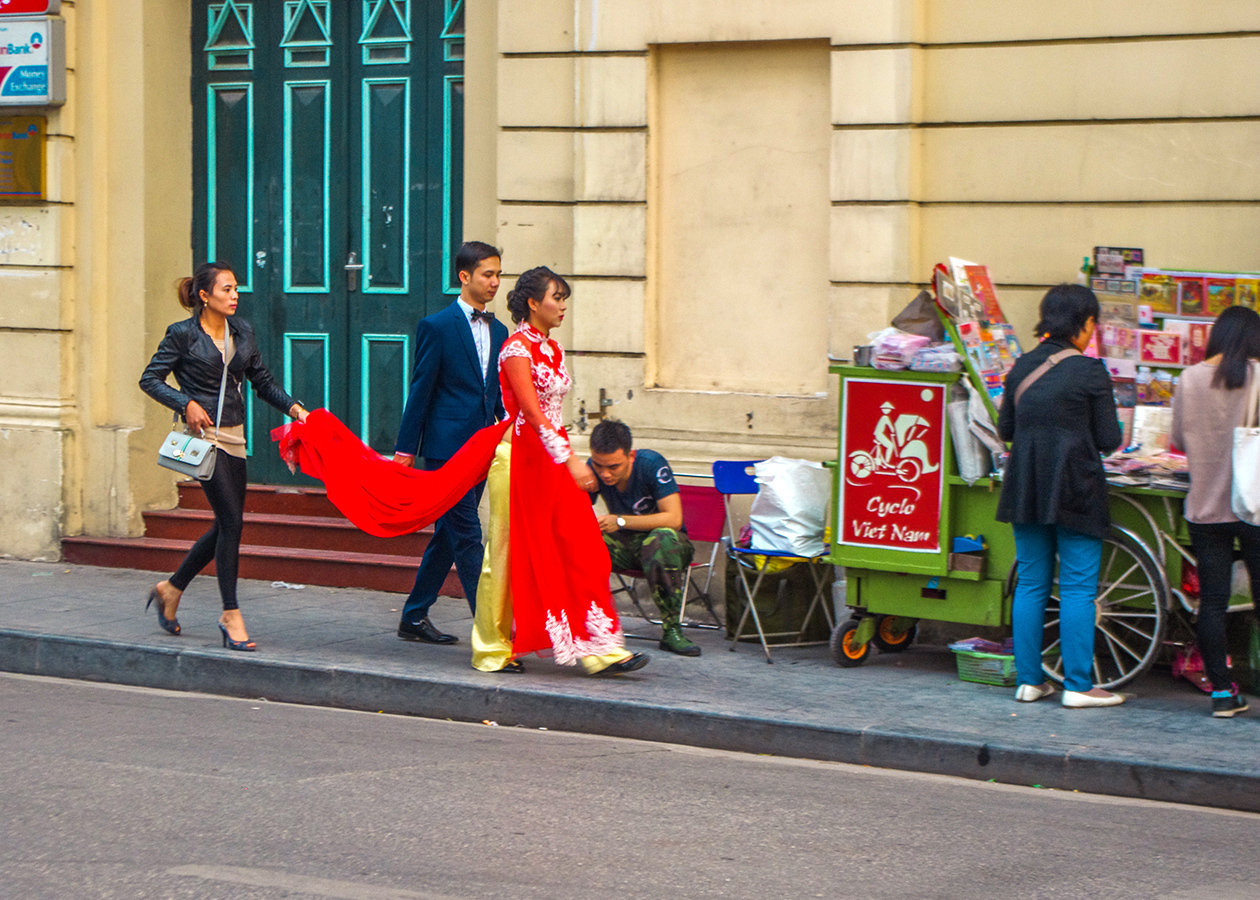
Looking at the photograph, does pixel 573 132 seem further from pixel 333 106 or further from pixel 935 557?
pixel 935 557

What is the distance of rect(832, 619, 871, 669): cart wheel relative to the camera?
7.73 m

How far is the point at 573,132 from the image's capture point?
957 cm

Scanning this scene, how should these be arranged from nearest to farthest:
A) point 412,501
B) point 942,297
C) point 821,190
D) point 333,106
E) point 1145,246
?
point 942,297 < point 412,501 < point 1145,246 < point 821,190 < point 333,106

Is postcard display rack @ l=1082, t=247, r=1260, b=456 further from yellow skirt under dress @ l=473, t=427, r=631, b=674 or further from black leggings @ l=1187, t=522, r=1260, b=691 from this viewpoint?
yellow skirt under dress @ l=473, t=427, r=631, b=674

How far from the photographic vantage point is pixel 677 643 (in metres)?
7.99

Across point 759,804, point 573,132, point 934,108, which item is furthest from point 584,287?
point 759,804

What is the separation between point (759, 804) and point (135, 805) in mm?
2120

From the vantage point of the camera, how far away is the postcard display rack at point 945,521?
23.0 ft

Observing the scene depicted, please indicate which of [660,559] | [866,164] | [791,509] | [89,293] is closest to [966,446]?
[791,509]

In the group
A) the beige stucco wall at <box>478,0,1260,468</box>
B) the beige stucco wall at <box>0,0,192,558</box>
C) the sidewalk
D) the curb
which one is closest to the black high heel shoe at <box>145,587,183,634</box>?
the sidewalk

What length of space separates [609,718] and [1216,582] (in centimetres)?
259

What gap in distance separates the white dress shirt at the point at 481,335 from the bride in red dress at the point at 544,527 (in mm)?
713

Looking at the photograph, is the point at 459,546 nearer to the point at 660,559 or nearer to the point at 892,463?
the point at 660,559

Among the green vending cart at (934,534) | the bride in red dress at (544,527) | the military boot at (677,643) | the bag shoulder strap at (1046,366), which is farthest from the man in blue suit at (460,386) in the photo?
the bag shoulder strap at (1046,366)
